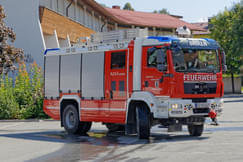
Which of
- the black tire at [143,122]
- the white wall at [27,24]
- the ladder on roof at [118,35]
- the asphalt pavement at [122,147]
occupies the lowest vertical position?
the asphalt pavement at [122,147]

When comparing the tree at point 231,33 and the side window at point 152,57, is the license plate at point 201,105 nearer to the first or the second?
the side window at point 152,57

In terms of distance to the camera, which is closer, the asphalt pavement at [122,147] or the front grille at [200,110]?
the asphalt pavement at [122,147]

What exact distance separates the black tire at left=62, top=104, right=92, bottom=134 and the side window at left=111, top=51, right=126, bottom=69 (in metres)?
2.53

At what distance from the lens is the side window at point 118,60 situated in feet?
50.7

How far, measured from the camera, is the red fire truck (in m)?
14.4

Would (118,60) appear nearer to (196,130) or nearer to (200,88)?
(200,88)

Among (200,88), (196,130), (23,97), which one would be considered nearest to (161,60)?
(200,88)

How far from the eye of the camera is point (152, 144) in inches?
535

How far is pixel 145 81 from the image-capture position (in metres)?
14.8

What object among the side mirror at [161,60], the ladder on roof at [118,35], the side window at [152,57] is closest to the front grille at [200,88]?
the side mirror at [161,60]

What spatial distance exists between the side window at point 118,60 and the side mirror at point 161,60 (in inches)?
59.4

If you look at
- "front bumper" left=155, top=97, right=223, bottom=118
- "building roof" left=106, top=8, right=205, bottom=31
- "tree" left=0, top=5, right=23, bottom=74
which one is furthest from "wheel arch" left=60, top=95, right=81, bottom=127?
"building roof" left=106, top=8, right=205, bottom=31

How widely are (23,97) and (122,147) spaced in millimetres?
14174

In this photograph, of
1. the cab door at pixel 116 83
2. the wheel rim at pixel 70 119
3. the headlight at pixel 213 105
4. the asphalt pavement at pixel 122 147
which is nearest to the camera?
the asphalt pavement at pixel 122 147
